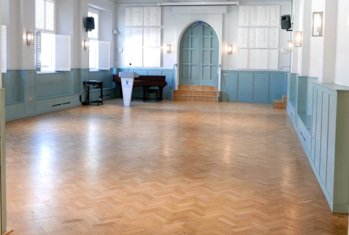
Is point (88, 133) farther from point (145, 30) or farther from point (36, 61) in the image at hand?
point (145, 30)

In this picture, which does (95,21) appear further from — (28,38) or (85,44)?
(28,38)

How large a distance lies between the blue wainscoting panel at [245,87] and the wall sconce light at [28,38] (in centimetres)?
802

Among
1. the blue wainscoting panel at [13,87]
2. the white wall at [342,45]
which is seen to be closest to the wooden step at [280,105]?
the blue wainscoting panel at [13,87]

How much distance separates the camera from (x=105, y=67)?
17.2m

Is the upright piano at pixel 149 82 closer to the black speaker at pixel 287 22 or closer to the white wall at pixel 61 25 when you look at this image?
the white wall at pixel 61 25

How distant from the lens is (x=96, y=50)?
16.9 m

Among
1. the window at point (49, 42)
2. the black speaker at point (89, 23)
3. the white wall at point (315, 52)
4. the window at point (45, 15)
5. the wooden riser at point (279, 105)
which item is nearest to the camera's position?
the white wall at point (315, 52)

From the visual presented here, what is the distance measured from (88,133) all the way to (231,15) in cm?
957

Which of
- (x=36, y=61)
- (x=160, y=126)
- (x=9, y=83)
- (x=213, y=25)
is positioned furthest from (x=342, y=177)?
(x=213, y=25)

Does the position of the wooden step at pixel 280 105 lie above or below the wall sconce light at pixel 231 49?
below

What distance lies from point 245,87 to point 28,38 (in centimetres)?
832

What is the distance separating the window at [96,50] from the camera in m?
16.7

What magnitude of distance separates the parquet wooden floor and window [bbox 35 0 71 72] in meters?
3.53

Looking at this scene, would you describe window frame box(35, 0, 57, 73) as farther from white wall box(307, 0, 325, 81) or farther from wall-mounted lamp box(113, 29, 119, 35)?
white wall box(307, 0, 325, 81)
